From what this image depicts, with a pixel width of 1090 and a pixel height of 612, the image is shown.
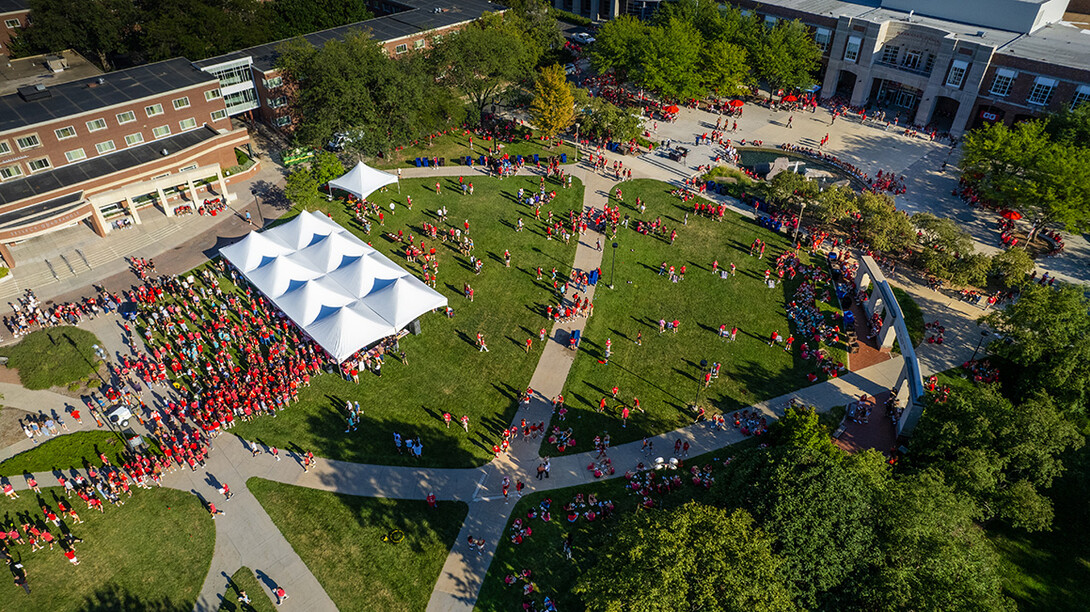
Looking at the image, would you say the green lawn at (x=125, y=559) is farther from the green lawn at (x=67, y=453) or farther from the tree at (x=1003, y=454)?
the tree at (x=1003, y=454)

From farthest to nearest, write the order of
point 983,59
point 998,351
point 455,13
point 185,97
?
Result: 1. point 455,13
2. point 983,59
3. point 185,97
4. point 998,351

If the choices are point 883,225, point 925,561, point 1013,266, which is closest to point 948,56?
point 883,225

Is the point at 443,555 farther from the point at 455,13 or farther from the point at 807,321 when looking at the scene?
the point at 455,13

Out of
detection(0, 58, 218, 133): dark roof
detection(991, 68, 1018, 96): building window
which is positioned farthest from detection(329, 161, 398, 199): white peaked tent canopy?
detection(991, 68, 1018, 96): building window

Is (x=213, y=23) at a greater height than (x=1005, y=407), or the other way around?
(x=213, y=23)

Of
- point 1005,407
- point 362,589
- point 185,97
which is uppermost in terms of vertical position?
point 185,97

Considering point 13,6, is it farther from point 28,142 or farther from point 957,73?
point 957,73

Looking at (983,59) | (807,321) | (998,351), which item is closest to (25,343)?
(807,321)

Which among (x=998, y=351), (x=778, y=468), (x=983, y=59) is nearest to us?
(x=778, y=468)
